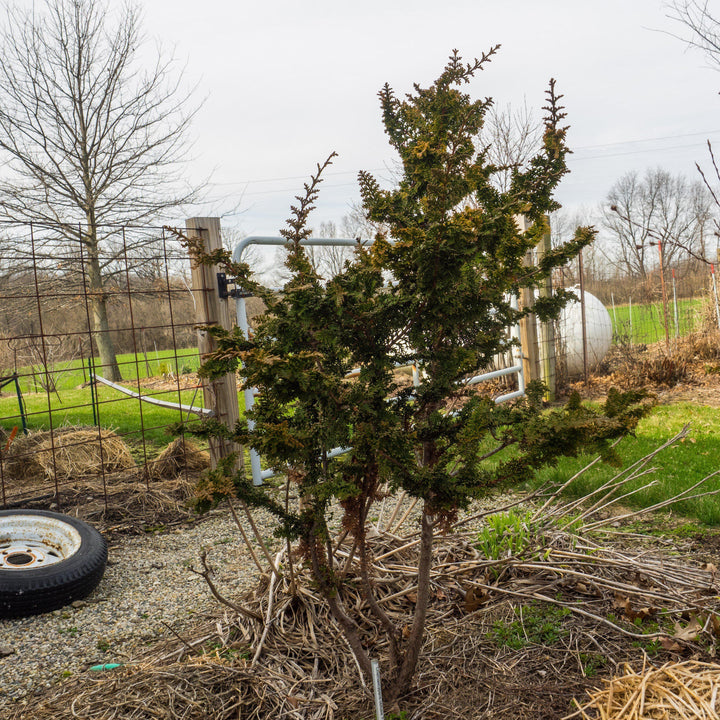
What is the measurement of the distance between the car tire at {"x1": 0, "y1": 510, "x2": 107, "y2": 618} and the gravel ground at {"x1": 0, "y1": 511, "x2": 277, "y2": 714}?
0.25 feet

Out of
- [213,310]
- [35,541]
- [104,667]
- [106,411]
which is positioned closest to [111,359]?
[106,411]

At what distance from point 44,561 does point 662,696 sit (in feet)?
10.5

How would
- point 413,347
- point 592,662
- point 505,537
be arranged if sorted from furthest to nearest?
point 505,537 < point 592,662 < point 413,347

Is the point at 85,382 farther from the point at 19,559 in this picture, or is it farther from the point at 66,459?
the point at 19,559

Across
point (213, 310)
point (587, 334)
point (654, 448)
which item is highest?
point (213, 310)

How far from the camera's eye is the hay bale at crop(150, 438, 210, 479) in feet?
17.9

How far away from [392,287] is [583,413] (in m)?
0.69

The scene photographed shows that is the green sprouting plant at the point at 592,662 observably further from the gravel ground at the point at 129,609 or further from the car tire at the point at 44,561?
the car tire at the point at 44,561

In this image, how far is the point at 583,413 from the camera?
5.46ft

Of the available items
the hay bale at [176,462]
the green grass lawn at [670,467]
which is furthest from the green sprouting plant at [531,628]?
the hay bale at [176,462]

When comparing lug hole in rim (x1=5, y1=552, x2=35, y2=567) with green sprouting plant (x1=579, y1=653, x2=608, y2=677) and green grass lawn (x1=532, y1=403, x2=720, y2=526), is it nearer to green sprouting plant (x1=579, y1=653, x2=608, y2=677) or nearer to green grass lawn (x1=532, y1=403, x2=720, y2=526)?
green sprouting plant (x1=579, y1=653, x2=608, y2=677)

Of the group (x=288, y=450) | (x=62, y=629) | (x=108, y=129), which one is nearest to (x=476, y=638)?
(x=288, y=450)

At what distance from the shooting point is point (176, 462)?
5.48 metres

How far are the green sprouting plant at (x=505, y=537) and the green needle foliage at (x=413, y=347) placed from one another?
0.82 m
